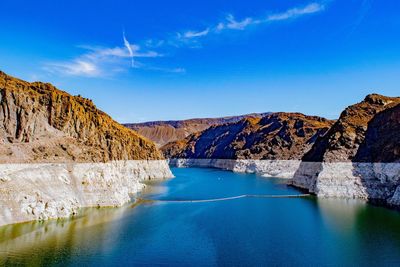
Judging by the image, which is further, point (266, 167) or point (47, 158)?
point (266, 167)

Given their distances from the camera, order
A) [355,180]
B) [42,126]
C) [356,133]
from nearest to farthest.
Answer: [42,126]
[355,180]
[356,133]

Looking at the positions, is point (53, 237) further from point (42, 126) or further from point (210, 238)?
point (42, 126)

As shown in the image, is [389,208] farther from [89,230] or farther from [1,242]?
[1,242]

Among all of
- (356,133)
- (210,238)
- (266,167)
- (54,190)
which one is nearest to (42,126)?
(54,190)

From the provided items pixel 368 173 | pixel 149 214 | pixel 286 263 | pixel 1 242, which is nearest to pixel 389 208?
pixel 368 173

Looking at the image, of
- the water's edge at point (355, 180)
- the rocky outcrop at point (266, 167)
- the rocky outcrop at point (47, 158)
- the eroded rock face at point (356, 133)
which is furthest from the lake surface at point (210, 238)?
the rocky outcrop at point (266, 167)

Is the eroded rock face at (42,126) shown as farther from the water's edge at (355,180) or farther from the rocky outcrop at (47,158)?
the water's edge at (355,180)

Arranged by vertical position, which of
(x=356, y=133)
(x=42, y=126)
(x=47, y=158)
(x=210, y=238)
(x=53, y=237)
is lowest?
(x=210, y=238)
